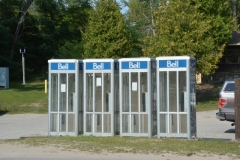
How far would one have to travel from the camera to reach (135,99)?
15.6 m

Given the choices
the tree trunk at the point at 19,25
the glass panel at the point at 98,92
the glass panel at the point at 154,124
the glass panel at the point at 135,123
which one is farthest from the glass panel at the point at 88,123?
the tree trunk at the point at 19,25

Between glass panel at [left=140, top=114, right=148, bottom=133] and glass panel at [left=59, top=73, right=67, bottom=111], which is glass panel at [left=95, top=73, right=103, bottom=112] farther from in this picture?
glass panel at [left=140, top=114, right=148, bottom=133]

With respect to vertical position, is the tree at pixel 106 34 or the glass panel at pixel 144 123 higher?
the tree at pixel 106 34

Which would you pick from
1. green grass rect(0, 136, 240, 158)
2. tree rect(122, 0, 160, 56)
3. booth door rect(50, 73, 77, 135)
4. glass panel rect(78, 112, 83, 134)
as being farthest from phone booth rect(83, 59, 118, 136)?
tree rect(122, 0, 160, 56)

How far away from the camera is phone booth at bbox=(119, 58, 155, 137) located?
609 inches

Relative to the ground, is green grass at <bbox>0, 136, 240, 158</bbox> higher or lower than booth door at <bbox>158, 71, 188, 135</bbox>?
lower

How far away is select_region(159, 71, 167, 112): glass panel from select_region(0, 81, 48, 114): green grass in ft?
51.7

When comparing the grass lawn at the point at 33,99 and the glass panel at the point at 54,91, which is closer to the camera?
the glass panel at the point at 54,91

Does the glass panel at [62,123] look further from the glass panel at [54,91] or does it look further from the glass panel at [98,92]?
the glass panel at [98,92]

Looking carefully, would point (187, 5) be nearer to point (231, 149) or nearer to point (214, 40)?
point (214, 40)

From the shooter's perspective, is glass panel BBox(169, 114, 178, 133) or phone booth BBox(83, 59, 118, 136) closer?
glass panel BBox(169, 114, 178, 133)

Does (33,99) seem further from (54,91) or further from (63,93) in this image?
(63,93)

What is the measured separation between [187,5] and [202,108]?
6894 millimetres

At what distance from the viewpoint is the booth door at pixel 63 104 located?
52.5 ft
